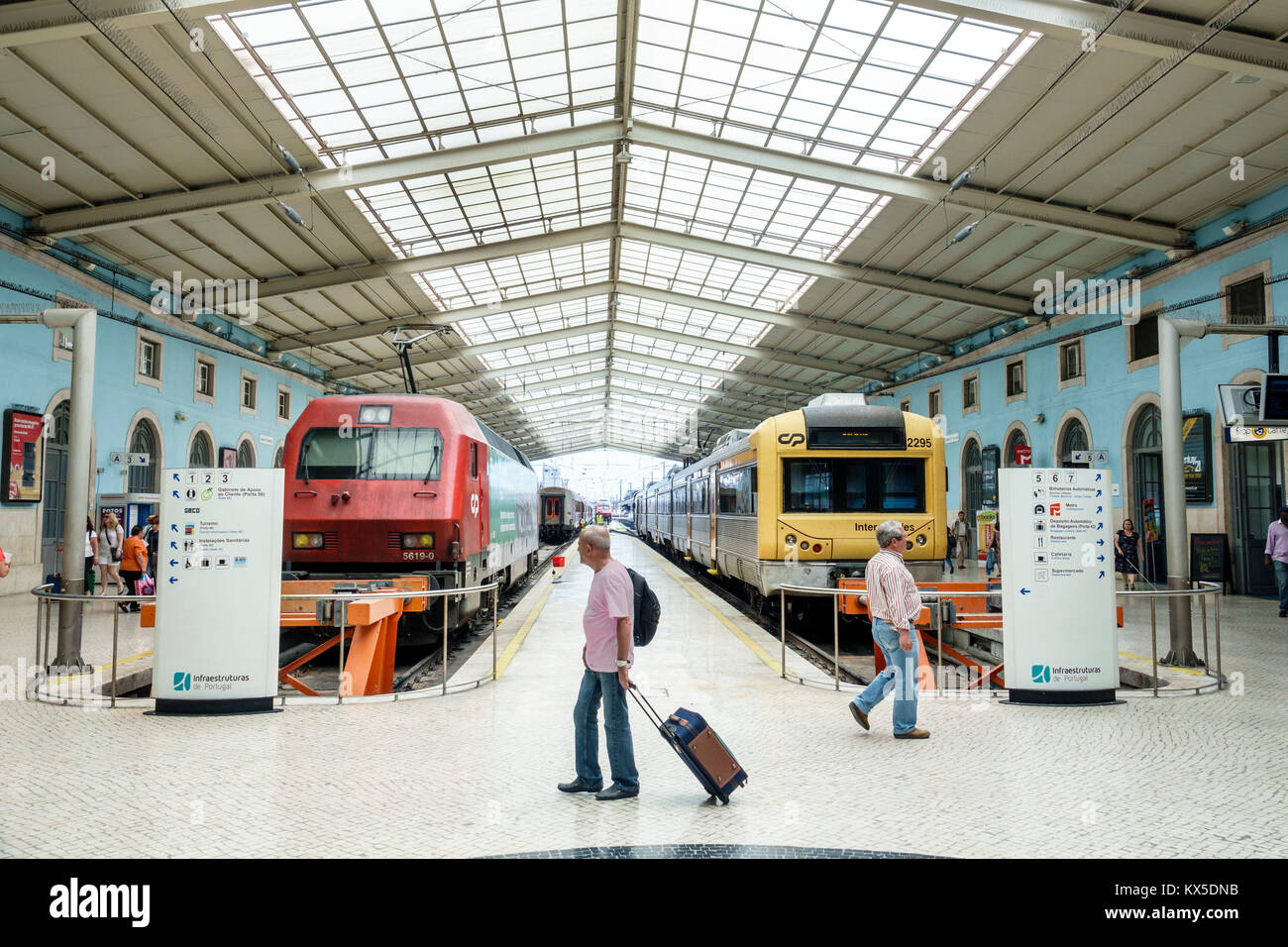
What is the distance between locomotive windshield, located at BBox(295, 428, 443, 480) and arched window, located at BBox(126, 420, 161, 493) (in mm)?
14373

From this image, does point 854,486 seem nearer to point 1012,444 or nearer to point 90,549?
point 90,549

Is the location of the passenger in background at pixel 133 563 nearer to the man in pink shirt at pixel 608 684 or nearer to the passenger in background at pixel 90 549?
the passenger in background at pixel 90 549

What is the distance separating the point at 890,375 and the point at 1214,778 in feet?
100

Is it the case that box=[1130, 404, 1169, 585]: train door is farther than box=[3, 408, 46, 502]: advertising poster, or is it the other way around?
box=[1130, 404, 1169, 585]: train door

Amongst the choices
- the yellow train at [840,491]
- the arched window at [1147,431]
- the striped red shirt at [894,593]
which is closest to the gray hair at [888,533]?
the striped red shirt at [894,593]

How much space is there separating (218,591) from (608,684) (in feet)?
12.1

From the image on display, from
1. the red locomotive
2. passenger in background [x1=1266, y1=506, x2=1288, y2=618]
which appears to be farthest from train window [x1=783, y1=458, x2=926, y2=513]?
passenger in background [x1=1266, y1=506, x2=1288, y2=618]

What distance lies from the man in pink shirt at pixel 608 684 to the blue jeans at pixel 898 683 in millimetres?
2104

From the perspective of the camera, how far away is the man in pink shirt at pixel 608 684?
468 cm

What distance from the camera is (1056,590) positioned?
22.6 feet

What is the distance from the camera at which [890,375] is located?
3422 centimetres

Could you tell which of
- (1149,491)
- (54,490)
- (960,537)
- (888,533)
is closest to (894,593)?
(888,533)

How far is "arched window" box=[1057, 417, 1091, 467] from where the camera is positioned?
73.5 feet

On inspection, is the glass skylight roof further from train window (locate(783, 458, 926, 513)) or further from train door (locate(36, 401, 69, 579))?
train door (locate(36, 401, 69, 579))
